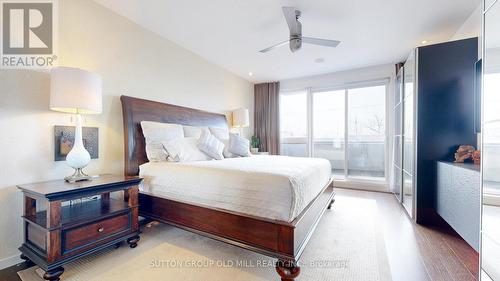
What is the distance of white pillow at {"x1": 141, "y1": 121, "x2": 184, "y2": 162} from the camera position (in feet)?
8.48

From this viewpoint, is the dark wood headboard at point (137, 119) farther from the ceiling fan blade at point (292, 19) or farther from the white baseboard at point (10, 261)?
the ceiling fan blade at point (292, 19)

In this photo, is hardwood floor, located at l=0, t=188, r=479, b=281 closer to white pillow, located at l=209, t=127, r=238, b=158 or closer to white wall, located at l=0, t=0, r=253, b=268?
white wall, located at l=0, t=0, r=253, b=268

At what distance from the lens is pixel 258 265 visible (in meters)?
1.79

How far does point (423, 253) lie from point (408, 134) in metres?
1.74

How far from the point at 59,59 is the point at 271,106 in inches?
167

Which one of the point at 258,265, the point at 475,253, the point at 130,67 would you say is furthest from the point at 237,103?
the point at 475,253

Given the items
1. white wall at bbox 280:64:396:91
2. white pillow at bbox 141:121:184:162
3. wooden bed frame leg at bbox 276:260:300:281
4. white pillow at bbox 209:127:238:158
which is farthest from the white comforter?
white wall at bbox 280:64:396:91

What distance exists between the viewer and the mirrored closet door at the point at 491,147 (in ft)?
3.99

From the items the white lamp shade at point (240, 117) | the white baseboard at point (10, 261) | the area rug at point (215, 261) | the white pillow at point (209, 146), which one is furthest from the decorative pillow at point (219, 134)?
the white baseboard at point (10, 261)

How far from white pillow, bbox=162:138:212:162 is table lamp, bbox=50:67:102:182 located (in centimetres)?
82

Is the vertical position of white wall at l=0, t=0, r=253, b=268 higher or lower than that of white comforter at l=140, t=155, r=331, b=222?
higher

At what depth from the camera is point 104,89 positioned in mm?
2459
